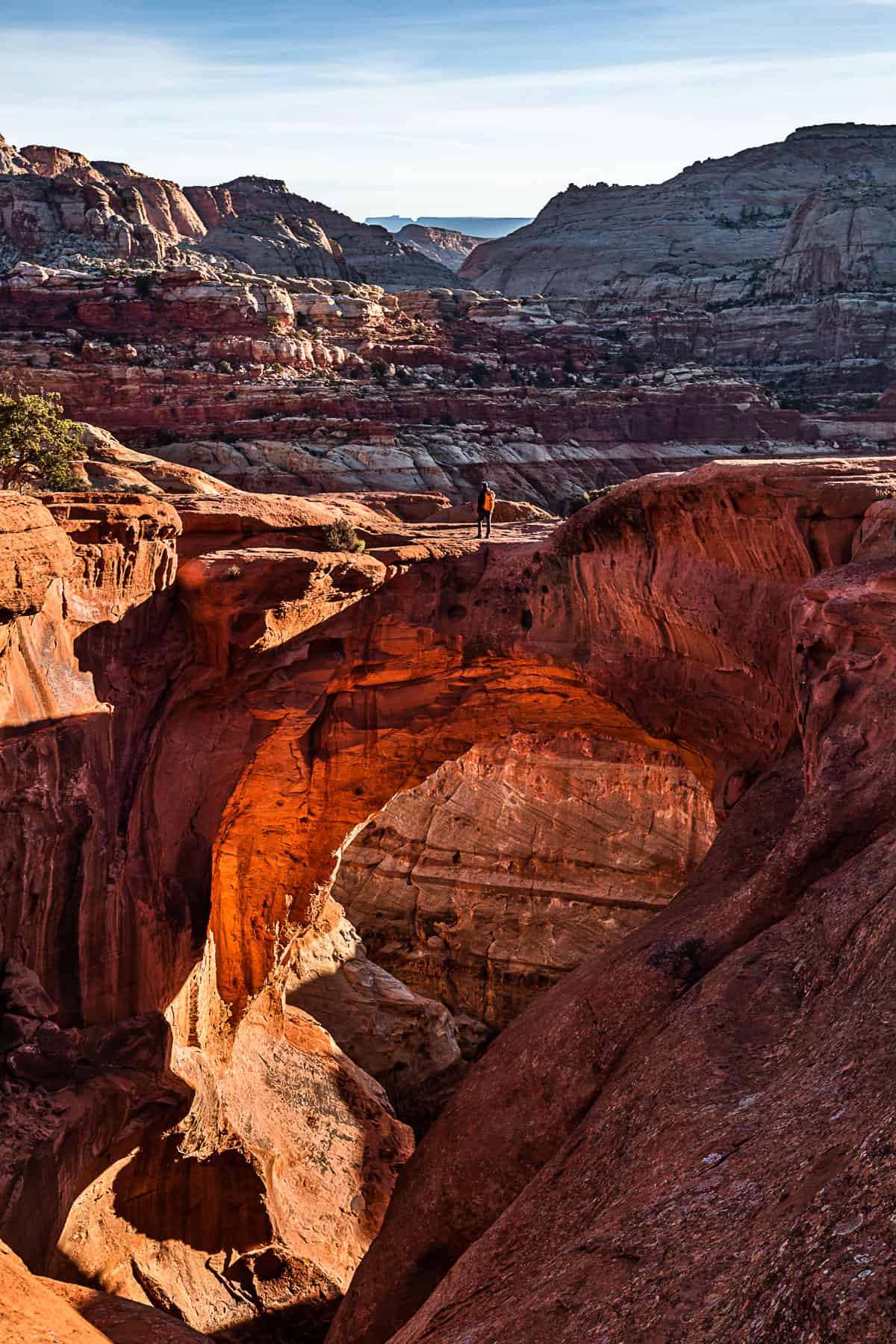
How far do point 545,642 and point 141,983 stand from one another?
8718 mm

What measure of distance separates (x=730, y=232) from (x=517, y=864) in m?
120

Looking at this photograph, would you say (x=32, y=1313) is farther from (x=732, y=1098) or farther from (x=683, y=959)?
(x=683, y=959)

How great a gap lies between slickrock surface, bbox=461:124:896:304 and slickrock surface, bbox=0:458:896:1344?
9929 centimetres

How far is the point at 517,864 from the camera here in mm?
34812

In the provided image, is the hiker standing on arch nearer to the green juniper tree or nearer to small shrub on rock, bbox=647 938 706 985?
the green juniper tree

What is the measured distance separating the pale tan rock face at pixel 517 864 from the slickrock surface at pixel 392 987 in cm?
790

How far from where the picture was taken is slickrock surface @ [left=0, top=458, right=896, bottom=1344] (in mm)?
6848

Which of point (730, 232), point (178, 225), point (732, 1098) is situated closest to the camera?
point (732, 1098)

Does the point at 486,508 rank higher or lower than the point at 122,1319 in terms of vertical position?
higher

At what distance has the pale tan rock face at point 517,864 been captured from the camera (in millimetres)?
32969

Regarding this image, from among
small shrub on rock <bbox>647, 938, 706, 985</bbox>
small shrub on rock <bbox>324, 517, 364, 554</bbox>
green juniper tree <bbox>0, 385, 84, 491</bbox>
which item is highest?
green juniper tree <bbox>0, 385, 84, 491</bbox>

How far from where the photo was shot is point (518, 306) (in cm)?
9475

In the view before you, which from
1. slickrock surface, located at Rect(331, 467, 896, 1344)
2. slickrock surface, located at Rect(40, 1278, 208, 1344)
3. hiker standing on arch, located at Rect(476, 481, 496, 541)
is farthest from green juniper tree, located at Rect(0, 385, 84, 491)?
slickrock surface, located at Rect(40, 1278, 208, 1344)

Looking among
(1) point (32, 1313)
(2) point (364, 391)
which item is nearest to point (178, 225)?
(2) point (364, 391)
